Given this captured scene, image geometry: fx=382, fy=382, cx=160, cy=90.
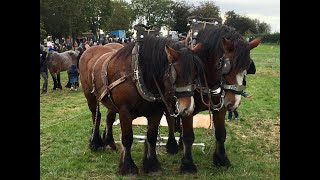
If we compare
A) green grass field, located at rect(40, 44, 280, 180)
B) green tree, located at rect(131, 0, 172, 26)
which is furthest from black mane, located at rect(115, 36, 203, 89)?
green tree, located at rect(131, 0, 172, 26)

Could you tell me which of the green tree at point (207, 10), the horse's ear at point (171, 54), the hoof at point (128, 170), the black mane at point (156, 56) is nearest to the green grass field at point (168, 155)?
the hoof at point (128, 170)

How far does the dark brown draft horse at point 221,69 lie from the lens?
4.81 metres

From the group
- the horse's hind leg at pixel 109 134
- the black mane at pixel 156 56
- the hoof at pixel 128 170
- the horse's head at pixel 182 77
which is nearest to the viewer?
the horse's head at pixel 182 77

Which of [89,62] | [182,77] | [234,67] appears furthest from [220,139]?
[89,62]

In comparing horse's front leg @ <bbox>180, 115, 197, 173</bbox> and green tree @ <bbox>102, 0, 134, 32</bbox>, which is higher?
green tree @ <bbox>102, 0, 134, 32</bbox>

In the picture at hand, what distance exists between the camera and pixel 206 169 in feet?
18.5

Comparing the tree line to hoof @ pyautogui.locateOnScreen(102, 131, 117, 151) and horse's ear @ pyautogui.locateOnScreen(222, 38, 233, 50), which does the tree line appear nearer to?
hoof @ pyautogui.locateOnScreen(102, 131, 117, 151)

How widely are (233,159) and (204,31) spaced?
6.97ft

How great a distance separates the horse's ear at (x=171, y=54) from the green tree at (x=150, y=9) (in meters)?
34.8

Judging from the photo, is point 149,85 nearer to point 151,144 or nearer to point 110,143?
point 151,144

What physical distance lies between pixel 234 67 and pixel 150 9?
40.3 meters

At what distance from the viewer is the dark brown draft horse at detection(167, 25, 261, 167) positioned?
4.81 meters

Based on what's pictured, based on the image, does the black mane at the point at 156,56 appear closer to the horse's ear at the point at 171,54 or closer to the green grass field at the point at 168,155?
the horse's ear at the point at 171,54
